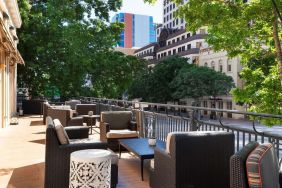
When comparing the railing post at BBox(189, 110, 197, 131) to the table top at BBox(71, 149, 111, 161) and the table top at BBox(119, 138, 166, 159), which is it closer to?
the table top at BBox(119, 138, 166, 159)

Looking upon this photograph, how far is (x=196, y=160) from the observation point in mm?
3736

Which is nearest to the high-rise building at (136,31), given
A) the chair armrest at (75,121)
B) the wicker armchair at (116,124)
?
the chair armrest at (75,121)

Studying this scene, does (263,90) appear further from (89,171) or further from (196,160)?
(89,171)

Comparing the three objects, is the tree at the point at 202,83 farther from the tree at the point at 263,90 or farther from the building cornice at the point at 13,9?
the building cornice at the point at 13,9

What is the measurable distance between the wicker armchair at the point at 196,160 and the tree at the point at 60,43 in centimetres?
1706

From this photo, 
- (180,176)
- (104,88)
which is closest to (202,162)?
(180,176)

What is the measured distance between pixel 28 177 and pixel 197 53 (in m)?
44.7

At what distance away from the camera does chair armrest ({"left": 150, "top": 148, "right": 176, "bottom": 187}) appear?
3710mm

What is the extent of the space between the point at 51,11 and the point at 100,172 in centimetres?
1842

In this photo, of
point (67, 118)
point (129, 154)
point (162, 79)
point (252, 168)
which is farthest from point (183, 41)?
point (252, 168)

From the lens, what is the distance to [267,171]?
8.14 feet

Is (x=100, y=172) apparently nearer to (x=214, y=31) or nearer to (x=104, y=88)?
(x=214, y=31)

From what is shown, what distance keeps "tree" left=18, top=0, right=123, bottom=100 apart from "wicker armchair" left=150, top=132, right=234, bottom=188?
1706cm

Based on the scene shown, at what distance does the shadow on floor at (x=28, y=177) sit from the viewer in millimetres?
4613
